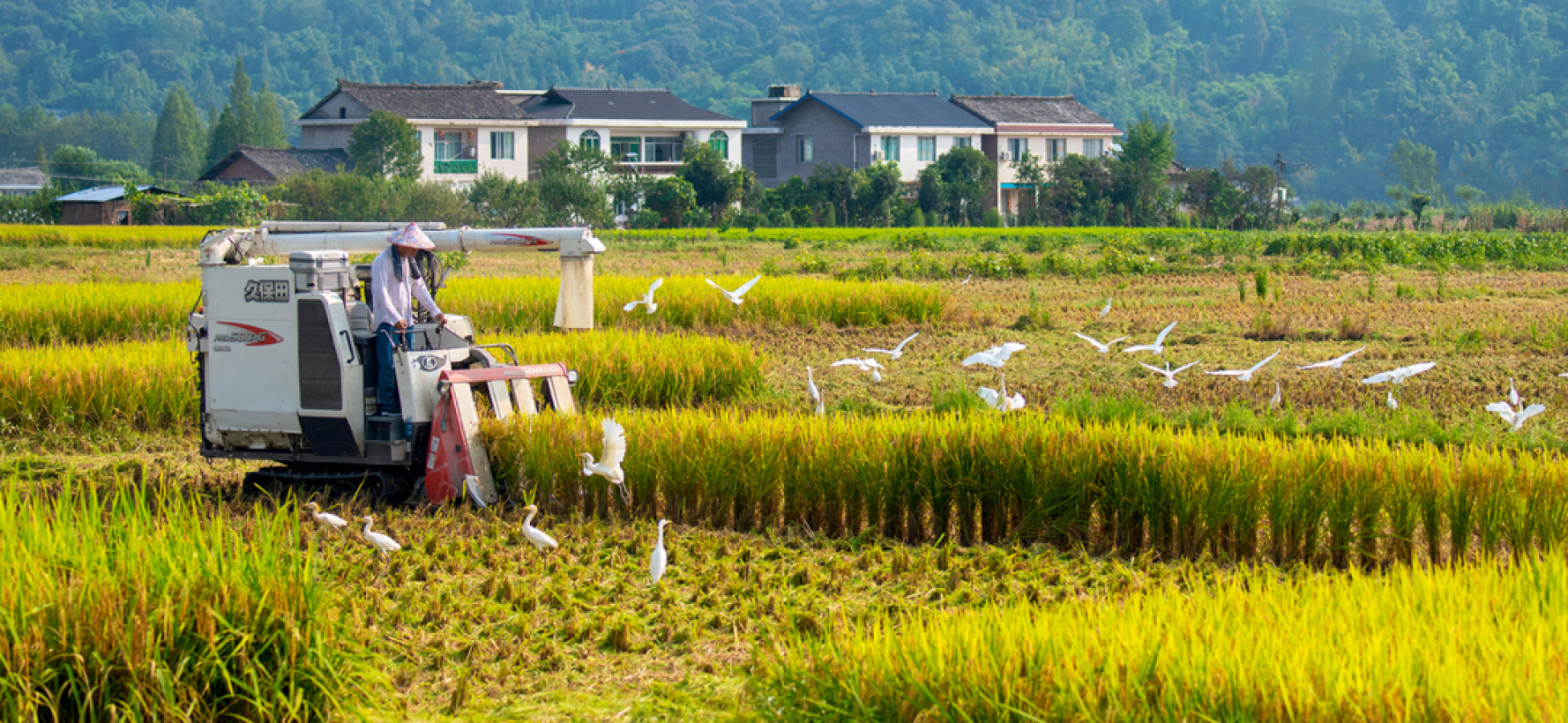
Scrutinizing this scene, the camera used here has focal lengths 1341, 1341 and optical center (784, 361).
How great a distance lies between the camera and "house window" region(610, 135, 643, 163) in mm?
45822

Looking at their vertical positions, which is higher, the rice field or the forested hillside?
the forested hillside

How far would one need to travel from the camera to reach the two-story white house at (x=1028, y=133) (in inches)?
1898

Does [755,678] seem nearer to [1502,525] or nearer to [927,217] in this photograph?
[1502,525]

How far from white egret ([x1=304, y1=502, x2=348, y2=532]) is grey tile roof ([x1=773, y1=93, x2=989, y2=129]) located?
40667 millimetres

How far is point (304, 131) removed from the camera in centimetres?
4412

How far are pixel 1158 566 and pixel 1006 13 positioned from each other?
345ft

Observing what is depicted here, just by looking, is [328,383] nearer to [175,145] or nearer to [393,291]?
[393,291]

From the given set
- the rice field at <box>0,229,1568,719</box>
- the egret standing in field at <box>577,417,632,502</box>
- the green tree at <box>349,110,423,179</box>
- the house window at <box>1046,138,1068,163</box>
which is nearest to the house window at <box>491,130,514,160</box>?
the green tree at <box>349,110,423,179</box>

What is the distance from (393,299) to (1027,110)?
45762mm

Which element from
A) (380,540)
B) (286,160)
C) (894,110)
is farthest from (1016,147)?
(380,540)

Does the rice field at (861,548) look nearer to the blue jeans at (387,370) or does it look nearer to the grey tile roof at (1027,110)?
the blue jeans at (387,370)

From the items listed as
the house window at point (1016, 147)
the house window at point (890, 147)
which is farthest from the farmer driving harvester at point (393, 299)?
the house window at point (1016, 147)

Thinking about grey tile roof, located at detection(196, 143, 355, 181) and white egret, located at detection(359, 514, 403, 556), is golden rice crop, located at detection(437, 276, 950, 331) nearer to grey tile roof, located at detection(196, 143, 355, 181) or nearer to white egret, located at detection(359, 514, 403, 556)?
white egret, located at detection(359, 514, 403, 556)

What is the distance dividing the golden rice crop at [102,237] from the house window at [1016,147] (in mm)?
28764
